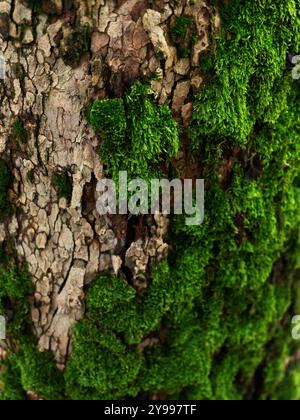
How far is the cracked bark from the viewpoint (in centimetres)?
129

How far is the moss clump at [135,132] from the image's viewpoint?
1329 millimetres

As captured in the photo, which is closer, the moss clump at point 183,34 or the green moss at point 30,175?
the moss clump at point 183,34

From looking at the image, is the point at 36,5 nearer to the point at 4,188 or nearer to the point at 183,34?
the point at 183,34

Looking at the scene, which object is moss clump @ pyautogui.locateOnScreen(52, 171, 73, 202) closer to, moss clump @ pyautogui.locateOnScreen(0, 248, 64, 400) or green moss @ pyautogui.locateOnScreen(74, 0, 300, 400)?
green moss @ pyautogui.locateOnScreen(74, 0, 300, 400)

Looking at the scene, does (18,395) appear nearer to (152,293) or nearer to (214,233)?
(152,293)

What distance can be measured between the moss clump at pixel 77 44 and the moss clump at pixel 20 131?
256 mm

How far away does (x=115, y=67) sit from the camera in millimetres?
1312

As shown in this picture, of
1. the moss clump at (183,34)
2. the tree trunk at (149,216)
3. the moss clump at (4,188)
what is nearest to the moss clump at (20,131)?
the tree trunk at (149,216)

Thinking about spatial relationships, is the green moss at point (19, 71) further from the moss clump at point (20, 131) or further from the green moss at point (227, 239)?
the green moss at point (227, 239)

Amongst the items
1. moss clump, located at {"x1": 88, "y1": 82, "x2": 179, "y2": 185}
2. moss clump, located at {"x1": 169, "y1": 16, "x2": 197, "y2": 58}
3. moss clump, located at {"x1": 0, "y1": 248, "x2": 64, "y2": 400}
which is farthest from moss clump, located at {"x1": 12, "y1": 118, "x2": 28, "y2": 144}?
A: moss clump, located at {"x1": 169, "y1": 16, "x2": 197, "y2": 58}

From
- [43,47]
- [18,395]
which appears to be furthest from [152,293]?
[43,47]

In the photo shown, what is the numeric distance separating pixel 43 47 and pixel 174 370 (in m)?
1.22

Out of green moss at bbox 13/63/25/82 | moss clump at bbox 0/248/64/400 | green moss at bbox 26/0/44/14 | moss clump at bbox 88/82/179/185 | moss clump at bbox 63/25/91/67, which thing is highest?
green moss at bbox 26/0/44/14

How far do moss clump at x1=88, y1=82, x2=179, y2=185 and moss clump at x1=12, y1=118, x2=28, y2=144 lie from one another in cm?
24
